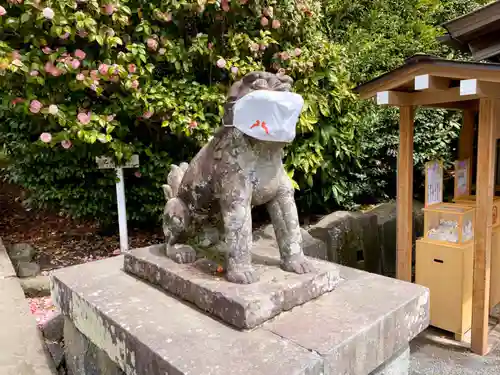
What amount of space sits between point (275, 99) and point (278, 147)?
0.24 metres

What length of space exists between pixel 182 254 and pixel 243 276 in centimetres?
44

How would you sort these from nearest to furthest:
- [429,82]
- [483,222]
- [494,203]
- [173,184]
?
1. [173,184]
2. [429,82]
3. [483,222]
4. [494,203]

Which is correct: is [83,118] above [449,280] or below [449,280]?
above

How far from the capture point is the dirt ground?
3.97 meters

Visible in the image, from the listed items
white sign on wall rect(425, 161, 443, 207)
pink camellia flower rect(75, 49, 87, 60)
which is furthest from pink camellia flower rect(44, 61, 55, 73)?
white sign on wall rect(425, 161, 443, 207)

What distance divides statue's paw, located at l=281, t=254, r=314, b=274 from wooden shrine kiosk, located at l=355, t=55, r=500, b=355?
1.53m

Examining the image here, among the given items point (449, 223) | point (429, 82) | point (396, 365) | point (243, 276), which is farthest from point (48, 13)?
point (449, 223)

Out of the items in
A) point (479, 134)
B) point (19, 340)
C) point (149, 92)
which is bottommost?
point (19, 340)

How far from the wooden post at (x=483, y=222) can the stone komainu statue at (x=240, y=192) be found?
1.59m

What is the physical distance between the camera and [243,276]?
5.37ft

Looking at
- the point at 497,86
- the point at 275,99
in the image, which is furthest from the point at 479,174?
the point at 275,99

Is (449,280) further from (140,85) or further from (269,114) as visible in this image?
(140,85)

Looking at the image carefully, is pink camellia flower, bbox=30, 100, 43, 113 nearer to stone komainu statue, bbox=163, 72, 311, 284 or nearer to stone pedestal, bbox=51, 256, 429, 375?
stone pedestal, bbox=51, 256, 429, 375

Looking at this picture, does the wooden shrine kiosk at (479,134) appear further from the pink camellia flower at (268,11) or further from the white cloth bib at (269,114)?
the white cloth bib at (269,114)
